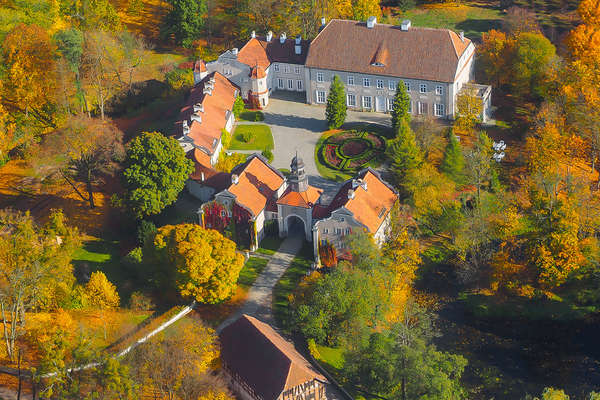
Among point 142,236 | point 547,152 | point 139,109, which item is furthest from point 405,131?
point 139,109

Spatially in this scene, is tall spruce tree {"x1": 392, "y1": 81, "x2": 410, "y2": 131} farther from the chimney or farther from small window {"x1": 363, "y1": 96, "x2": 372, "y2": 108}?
the chimney

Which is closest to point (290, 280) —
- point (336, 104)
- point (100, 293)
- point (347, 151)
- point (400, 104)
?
point (100, 293)

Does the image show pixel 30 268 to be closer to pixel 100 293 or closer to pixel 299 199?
pixel 100 293

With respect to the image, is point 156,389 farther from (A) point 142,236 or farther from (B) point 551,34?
(B) point 551,34

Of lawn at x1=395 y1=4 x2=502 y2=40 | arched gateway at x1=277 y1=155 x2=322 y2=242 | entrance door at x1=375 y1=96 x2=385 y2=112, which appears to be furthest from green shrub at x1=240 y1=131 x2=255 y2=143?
lawn at x1=395 y1=4 x2=502 y2=40

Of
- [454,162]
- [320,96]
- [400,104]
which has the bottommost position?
[454,162]

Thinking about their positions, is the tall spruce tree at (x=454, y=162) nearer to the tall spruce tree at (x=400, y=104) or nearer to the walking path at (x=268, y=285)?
the tall spruce tree at (x=400, y=104)

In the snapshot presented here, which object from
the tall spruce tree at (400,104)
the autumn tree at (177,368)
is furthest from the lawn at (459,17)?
the autumn tree at (177,368)
